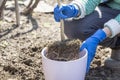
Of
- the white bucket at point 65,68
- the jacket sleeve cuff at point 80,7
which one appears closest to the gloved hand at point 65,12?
the jacket sleeve cuff at point 80,7

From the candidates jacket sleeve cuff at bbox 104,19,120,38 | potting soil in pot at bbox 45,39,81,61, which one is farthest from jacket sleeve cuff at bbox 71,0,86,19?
potting soil in pot at bbox 45,39,81,61

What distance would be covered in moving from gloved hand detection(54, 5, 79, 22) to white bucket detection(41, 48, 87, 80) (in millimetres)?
267

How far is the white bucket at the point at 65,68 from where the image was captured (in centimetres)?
173

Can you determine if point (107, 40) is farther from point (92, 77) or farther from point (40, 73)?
point (40, 73)

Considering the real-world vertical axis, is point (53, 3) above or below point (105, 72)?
above

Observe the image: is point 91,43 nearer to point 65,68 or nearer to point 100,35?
point 100,35

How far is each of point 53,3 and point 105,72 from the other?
146 centimetres

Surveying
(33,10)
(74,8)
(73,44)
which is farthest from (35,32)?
(73,44)

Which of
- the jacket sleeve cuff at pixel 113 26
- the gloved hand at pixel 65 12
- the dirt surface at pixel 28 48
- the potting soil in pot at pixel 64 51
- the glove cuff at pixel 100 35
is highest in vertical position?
the gloved hand at pixel 65 12

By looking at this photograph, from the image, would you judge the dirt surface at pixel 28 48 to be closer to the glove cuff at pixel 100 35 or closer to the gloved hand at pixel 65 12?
the gloved hand at pixel 65 12

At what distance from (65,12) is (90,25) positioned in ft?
0.98

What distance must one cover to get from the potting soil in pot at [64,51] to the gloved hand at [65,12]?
17 cm

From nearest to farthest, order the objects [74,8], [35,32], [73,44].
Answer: [73,44] < [74,8] < [35,32]

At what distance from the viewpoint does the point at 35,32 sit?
2902 millimetres
